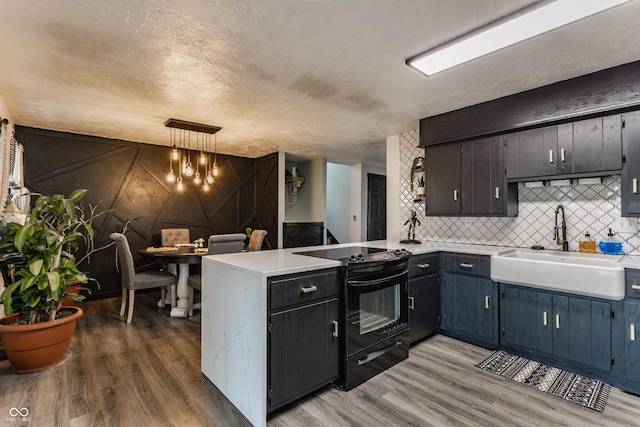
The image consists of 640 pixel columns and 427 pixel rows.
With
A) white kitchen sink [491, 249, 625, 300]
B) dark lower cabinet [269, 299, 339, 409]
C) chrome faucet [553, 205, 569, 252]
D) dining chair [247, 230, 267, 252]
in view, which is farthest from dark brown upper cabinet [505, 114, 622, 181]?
dining chair [247, 230, 267, 252]

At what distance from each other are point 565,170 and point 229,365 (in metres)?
3.07

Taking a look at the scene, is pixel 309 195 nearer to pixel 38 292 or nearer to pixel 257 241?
pixel 257 241

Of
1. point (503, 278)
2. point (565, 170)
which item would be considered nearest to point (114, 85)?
point (503, 278)

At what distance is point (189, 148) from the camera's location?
528 cm

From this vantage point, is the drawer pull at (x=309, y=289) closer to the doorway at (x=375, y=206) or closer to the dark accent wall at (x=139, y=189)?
the dark accent wall at (x=139, y=189)

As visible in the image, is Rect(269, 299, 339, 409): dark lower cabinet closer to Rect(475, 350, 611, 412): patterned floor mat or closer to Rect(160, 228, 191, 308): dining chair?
Rect(475, 350, 611, 412): patterned floor mat

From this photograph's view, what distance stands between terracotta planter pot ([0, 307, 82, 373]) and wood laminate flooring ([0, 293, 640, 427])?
9cm

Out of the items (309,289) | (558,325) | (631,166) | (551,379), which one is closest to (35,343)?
(309,289)

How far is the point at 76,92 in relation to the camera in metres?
2.86

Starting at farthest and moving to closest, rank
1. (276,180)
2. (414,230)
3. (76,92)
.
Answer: (276,180) → (414,230) → (76,92)

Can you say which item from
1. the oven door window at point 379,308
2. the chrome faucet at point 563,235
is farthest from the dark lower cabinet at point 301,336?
the chrome faucet at point 563,235

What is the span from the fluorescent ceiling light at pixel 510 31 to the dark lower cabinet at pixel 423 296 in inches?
64.4

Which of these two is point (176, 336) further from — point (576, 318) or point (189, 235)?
point (576, 318)

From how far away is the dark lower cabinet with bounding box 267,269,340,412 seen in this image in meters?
1.78
